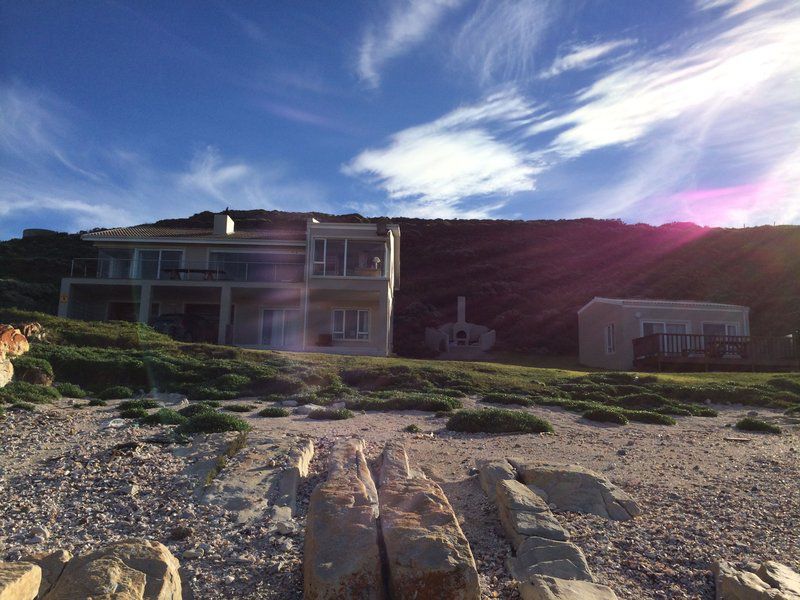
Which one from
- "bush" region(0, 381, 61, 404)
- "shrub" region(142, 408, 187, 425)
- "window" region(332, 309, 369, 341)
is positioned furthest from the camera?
"window" region(332, 309, 369, 341)

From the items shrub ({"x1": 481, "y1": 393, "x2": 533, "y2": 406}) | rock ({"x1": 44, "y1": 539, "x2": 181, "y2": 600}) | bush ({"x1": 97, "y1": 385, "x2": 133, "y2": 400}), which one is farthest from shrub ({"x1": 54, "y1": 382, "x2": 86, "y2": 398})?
rock ({"x1": 44, "y1": 539, "x2": 181, "y2": 600})

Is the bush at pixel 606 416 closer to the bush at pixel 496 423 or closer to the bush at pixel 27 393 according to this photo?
the bush at pixel 496 423

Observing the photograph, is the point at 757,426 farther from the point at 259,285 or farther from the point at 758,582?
the point at 259,285

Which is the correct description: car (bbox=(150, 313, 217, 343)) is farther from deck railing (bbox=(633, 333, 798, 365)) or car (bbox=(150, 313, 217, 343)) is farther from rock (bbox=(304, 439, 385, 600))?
rock (bbox=(304, 439, 385, 600))

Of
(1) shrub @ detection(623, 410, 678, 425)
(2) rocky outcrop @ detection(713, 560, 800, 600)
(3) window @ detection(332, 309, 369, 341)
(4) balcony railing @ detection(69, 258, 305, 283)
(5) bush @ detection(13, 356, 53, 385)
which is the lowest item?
(2) rocky outcrop @ detection(713, 560, 800, 600)

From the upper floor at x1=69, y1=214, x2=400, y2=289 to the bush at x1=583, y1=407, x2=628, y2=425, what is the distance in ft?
50.9

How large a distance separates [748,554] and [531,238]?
72895 millimetres

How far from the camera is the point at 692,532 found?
17.4ft

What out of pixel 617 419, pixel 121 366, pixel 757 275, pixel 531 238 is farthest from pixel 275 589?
pixel 531 238

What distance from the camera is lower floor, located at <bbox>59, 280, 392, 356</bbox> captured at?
26.0m

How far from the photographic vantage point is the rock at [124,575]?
334 cm

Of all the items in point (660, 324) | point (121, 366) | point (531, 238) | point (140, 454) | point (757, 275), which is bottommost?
point (140, 454)

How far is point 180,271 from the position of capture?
26.5 meters

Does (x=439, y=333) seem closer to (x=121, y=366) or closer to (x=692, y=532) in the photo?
(x=121, y=366)
